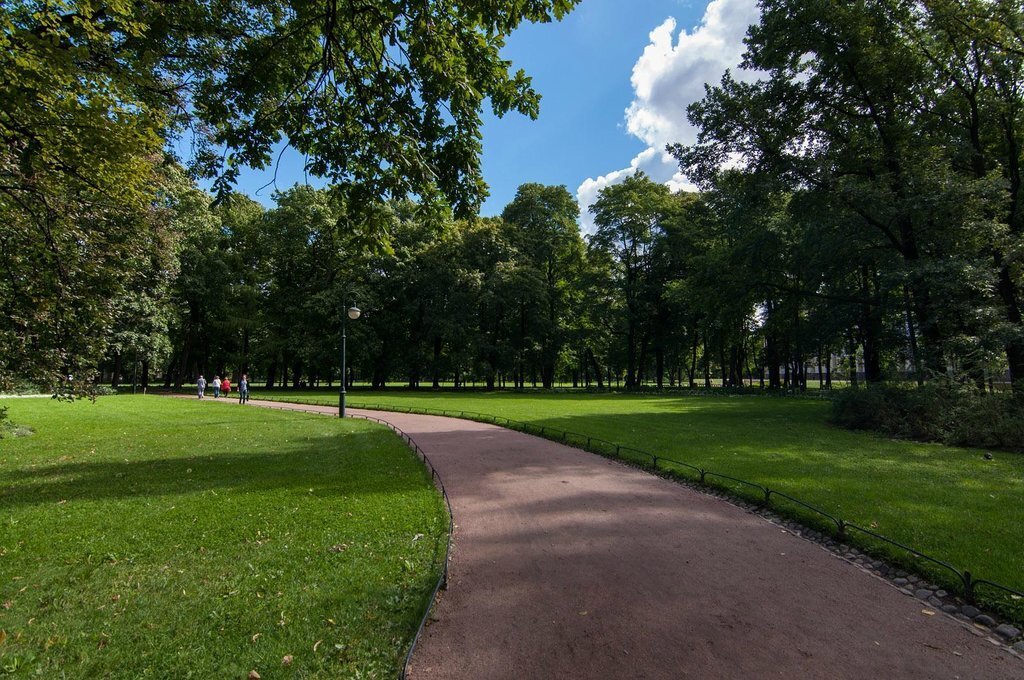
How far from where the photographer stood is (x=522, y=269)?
140 ft

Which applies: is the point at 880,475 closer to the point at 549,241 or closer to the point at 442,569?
the point at 442,569

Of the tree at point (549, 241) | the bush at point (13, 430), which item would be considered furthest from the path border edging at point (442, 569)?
the tree at point (549, 241)

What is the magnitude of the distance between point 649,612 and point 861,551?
129 inches

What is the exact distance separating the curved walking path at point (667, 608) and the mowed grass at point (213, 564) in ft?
1.77

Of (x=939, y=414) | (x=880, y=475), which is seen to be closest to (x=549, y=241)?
(x=939, y=414)

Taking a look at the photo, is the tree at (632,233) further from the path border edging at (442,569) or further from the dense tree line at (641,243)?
the path border edging at (442,569)

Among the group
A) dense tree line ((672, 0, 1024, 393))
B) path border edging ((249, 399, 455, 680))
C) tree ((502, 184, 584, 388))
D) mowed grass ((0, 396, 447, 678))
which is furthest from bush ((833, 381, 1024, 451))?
tree ((502, 184, 584, 388))

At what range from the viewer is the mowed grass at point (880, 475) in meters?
5.73

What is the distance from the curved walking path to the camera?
353cm

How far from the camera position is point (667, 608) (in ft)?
14.2

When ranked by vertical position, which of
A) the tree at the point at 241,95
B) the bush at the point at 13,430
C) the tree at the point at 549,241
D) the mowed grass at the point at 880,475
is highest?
the tree at the point at 549,241

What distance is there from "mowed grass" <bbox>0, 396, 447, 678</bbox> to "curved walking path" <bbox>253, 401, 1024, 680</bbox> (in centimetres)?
54

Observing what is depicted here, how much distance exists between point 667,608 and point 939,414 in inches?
591

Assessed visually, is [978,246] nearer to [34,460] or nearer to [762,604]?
[762,604]
